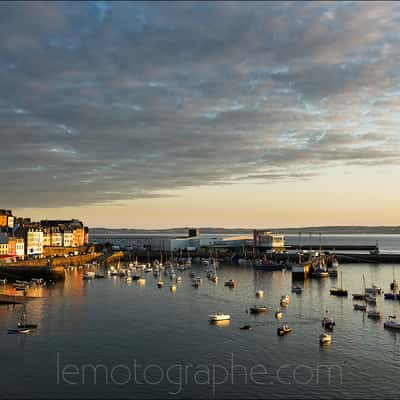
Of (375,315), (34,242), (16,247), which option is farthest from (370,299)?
(34,242)

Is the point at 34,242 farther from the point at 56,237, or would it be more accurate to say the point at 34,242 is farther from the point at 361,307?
the point at 361,307

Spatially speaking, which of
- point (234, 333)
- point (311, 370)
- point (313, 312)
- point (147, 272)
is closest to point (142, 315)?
point (234, 333)

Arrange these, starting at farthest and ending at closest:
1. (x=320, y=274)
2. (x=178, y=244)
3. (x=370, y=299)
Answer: (x=178, y=244)
(x=320, y=274)
(x=370, y=299)

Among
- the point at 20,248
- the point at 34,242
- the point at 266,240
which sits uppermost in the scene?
the point at 34,242

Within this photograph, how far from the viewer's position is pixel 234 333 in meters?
54.1

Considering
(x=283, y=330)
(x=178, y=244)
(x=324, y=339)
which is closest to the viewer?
(x=324, y=339)

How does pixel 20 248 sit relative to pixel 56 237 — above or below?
below

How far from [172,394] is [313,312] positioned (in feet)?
→ 120

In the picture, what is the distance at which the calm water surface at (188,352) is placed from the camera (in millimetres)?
37000

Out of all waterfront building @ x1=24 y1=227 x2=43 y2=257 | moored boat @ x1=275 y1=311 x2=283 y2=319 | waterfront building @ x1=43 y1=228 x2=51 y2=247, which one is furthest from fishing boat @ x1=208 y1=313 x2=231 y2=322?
waterfront building @ x1=43 y1=228 x2=51 y2=247

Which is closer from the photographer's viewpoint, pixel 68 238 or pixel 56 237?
pixel 56 237

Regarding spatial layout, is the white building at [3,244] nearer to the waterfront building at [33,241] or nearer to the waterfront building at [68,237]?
the waterfront building at [33,241]

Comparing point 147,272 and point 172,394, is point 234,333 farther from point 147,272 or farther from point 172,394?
point 147,272

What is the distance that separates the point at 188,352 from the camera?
46.3 meters
